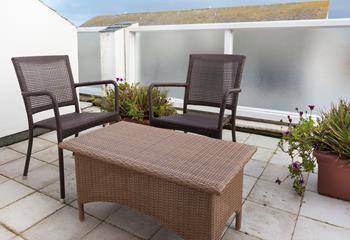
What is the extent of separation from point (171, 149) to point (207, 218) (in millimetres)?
433

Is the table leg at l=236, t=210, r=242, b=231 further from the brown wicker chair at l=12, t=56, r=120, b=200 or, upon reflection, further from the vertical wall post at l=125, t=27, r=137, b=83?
the vertical wall post at l=125, t=27, r=137, b=83

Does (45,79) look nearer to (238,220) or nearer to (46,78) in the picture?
(46,78)

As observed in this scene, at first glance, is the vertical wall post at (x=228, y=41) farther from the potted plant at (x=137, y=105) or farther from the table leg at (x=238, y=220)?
the table leg at (x=238, y=220)

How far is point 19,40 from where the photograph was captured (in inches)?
118

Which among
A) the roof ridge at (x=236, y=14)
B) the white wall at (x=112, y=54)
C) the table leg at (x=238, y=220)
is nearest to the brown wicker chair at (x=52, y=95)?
the table leg at (x=238, y=220)

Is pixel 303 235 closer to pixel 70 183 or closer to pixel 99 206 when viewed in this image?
pixel 99 206

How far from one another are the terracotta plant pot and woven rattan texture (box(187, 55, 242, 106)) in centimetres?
86

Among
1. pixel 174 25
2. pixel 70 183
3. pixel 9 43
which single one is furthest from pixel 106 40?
pixel 70 183

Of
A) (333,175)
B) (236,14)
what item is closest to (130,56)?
(236,14)

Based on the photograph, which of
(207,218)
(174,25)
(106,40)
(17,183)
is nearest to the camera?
(207,218)

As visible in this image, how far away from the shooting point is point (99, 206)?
2.03 m

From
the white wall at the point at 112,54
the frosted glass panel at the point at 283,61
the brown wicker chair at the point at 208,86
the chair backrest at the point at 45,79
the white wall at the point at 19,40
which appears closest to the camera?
the chair backrest at the point at 45,79

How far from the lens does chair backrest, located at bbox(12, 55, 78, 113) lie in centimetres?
228

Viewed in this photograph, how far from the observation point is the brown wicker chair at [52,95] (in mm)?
2127
